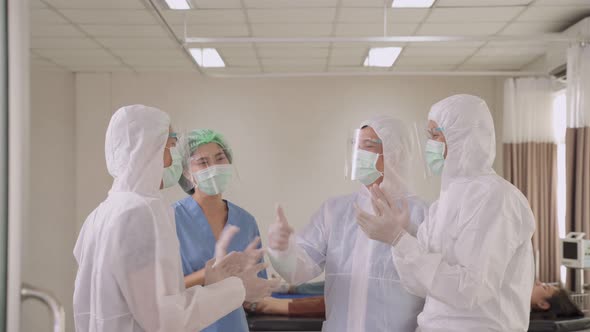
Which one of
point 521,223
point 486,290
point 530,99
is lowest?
point 486,290

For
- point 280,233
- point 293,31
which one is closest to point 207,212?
point 280,233

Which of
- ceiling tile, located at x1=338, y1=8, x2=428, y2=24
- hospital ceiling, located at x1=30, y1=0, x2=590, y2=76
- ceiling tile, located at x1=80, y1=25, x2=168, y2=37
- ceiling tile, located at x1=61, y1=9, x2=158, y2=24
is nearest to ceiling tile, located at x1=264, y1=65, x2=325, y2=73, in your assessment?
hospital ceiling, located at x1=30, y1=0, x2=590, y2=76

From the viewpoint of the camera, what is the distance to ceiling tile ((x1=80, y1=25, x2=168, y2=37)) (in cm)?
471

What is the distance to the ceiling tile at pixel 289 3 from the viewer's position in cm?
410

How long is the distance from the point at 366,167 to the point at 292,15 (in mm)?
2549

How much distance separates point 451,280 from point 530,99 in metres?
4.18

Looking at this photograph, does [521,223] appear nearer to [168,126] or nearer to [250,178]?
[168,126]

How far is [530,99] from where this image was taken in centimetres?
535

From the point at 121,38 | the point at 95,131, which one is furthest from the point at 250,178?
the point at 121,38

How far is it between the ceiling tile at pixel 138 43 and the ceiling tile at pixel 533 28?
9.59 feet

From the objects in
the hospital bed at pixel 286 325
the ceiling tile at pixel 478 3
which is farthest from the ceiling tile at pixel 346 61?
the hospital bed at pixel 286 325

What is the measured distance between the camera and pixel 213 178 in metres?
2.16

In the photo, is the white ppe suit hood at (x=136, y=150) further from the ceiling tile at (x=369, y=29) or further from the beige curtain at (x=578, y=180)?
the beige curtain at (x=578, y=180)

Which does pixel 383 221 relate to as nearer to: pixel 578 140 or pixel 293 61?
pixel 578 140
